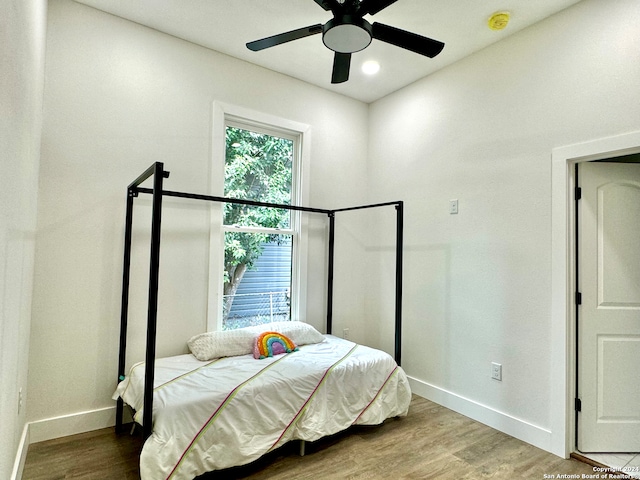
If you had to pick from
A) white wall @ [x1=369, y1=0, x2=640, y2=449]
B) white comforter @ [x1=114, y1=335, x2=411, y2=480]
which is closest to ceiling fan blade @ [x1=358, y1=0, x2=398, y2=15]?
white wall @ [x1=369, y1=0, x2=640, y2=449]

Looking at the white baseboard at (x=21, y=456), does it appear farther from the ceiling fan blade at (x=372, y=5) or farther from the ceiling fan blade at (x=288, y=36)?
the ceiling fan blade at (x=372, y=5)

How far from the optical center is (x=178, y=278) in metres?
Answer: 2.85

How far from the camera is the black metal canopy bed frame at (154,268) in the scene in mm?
1739

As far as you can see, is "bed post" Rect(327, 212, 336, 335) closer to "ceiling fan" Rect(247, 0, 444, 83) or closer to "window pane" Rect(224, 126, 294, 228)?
"window pane" Rect(224, 126, 294, 228)

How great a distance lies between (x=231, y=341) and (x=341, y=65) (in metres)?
2.08

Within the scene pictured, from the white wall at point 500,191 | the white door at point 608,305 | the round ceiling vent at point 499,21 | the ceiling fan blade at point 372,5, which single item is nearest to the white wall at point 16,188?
the ceiling fan blade at point 372,5

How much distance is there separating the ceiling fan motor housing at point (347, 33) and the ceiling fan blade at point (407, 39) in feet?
0.27

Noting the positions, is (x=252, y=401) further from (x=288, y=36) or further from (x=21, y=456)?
(x=288, y=36)

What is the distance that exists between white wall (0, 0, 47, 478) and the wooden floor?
1.11ft

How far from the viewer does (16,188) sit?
1.51 metres

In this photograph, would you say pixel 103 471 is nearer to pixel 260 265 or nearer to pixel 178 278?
pixel 178 278

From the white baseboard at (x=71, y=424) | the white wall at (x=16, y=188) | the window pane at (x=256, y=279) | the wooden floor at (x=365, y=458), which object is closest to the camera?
the white wall at (x=16, y=188)

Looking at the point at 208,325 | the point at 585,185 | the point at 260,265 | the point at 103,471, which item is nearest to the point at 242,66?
the point at 260,265

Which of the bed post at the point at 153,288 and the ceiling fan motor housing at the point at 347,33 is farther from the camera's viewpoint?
the ceiling fan motor housing at the point at 347,33
